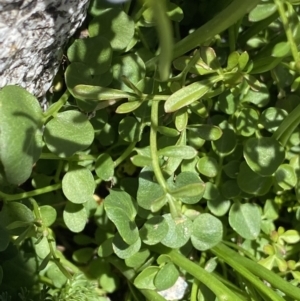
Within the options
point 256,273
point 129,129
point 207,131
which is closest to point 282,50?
point 207,131

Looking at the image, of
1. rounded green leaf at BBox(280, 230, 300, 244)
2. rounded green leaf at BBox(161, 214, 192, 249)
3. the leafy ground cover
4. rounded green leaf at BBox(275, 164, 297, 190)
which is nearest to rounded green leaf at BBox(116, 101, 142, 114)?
the leafy ground cover

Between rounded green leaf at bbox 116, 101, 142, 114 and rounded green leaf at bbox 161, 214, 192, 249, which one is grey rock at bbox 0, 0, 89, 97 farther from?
rounded green leaf at bbox 161, 214, 192, 249

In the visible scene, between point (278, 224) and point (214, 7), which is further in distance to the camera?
point (278, 224)

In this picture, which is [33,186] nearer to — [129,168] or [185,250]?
[129,168]

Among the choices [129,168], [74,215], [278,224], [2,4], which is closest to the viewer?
[2,4]

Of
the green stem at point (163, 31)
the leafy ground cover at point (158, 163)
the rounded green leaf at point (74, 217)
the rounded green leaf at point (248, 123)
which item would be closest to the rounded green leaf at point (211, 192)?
the leafy ground cover at point (158, 163)

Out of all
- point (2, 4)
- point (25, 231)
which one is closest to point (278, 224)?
point (25, 231)

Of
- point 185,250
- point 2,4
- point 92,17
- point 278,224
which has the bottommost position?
point 278,224
